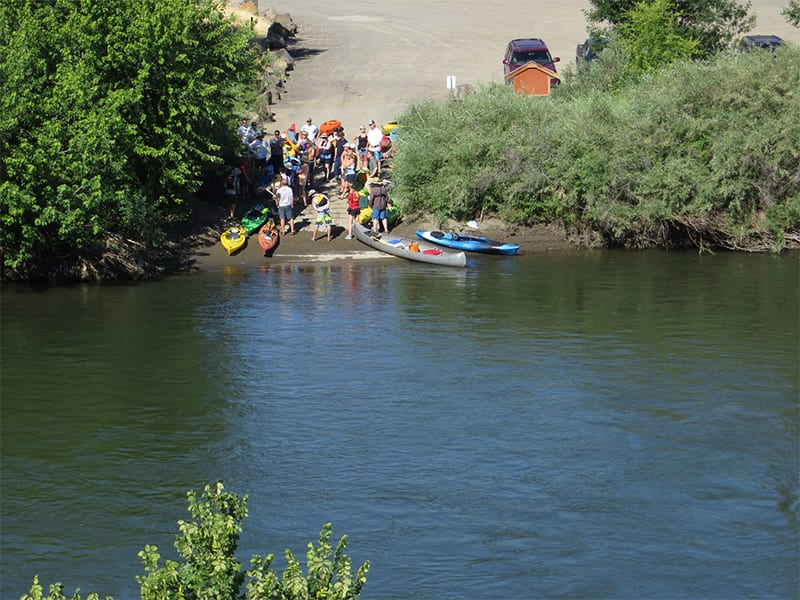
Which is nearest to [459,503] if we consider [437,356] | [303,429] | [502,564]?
[502,564]

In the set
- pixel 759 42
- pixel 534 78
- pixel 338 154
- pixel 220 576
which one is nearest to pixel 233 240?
pixel 338 154

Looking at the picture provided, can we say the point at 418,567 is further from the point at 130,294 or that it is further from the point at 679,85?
the point at 679,85

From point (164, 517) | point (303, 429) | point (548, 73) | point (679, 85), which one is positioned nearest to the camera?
point (164, 517)

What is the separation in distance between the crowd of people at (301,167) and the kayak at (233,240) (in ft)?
4.49

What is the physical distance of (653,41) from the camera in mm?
44062

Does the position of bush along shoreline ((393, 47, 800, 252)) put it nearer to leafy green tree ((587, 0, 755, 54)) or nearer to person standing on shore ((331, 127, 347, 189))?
person standing on shore ((331, 127, 347, 189))

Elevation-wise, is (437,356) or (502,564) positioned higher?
(437,356)

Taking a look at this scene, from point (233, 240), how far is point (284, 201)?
199 centimetres

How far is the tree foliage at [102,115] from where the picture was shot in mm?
30562

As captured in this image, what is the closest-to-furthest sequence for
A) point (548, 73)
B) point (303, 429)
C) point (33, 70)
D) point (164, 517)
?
point (164, 517)
point (303, 429)
point (33, 70)
point (548, 73)

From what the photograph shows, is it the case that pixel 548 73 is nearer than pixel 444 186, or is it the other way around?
pixel 444 186

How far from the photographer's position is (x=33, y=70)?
106ft

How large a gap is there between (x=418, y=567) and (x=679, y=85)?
25576 millimetres

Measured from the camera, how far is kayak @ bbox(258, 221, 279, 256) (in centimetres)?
3634
